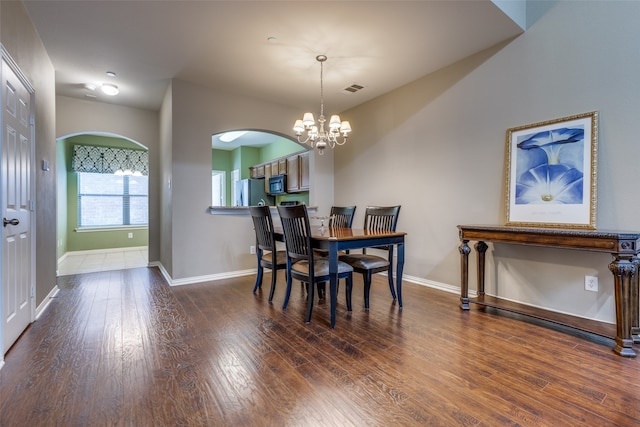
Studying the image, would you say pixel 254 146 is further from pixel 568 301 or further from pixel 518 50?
pixel 568 301

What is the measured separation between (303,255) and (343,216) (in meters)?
1.37

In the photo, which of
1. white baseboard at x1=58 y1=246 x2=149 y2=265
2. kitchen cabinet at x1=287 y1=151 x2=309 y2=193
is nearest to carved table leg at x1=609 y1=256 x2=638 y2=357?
kitchen cabinet at x1=287 y1=151 x2=309 y2=193

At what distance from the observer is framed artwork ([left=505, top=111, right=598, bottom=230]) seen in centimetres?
247

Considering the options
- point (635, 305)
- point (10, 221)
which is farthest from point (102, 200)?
point (635, 305)

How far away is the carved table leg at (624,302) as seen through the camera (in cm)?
200

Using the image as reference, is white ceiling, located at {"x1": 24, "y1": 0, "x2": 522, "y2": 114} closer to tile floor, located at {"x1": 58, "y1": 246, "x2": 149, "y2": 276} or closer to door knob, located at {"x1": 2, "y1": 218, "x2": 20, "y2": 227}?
door knob, located at {"x1": 2, "y1": 218, "x2": 20, "y2": 227}

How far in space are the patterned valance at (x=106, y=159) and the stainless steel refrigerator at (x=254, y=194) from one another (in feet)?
6.79

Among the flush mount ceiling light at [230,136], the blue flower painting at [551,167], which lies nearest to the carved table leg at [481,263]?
the blue flower painting at [551,167]

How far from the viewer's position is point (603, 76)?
243cm

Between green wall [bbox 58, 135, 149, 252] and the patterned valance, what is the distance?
0.11 m

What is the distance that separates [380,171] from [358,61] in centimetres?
158

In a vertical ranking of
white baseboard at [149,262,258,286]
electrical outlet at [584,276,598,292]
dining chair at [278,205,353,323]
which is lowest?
white baseboard at [149,262,258,286]

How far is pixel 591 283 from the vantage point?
8.15 feet

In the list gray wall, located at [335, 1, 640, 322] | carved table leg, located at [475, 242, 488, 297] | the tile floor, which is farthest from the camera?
the tile floor
